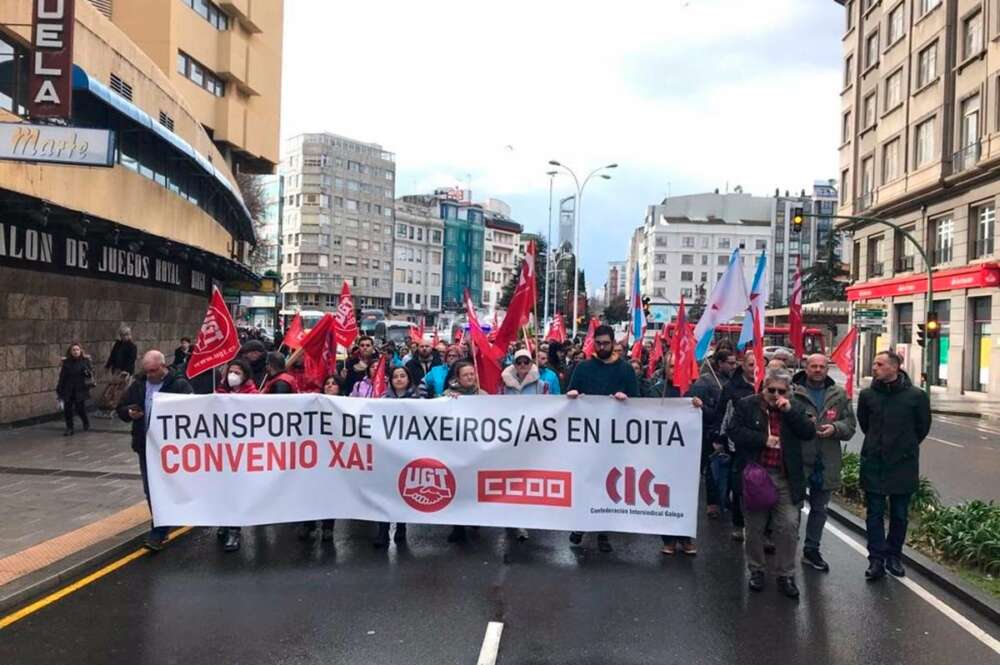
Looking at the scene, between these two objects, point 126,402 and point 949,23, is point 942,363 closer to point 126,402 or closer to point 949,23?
point 949,23

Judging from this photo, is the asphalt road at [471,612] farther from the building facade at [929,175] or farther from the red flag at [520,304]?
the building facade at [929,175]

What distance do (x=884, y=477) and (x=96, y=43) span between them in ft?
53.5

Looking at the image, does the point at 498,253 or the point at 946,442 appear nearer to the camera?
the point at 946,442

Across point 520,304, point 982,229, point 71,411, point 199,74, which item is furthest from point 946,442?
point 199,74

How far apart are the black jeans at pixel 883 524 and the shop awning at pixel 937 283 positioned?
2686 cm

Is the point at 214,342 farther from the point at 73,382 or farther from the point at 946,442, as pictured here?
the point at 946,442

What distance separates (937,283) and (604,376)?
31286 mm

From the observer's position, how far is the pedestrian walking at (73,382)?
13273mm

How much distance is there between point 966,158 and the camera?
3212cm

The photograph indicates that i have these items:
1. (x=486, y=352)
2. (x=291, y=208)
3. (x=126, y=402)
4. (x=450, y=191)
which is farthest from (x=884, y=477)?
(x=450, y=191)

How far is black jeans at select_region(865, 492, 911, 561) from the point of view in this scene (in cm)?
644

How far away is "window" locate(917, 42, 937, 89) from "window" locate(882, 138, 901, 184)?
328cm

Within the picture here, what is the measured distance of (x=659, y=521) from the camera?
22.4ft

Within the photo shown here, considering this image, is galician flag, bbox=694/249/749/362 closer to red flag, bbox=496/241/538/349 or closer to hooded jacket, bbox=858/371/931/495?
red flag, bbox=496/241/538/349
